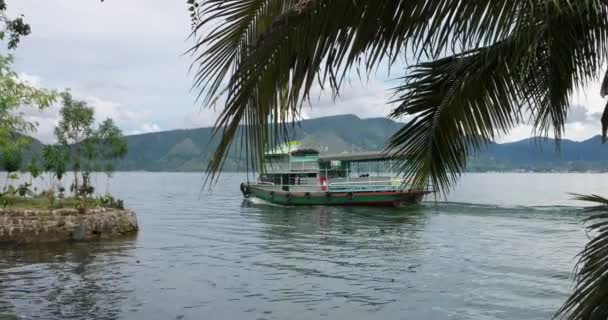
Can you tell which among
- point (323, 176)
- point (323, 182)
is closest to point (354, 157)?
point (323, 182)

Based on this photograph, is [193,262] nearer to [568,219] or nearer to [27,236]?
[27,236]

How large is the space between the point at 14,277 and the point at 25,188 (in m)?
11.5

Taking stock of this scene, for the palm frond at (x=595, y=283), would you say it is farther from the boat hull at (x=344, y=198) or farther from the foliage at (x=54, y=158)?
the boat hull at (x=344, y=198)

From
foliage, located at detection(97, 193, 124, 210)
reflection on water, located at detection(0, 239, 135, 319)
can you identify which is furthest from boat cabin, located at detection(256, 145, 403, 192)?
reflection on water, located at detection(0, 239, 135, 319)

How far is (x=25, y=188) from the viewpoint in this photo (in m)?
24.2

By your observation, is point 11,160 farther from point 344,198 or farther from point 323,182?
point 323,182

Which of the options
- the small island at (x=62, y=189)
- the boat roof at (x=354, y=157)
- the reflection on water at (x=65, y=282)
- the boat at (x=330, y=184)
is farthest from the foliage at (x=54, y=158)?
the boat roof at (x=354, y=157)

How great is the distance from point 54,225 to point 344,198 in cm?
2945

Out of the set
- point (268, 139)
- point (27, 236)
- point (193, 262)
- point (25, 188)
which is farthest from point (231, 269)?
point (268, 139)

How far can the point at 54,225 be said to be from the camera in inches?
810

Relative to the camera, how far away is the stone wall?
19891 mm

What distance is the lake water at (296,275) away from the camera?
11414 millimetres

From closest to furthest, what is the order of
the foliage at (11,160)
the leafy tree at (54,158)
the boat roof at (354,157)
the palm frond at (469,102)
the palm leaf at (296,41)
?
the palm leaf at (296,41) < the palm frond at (469,102) < the foliage at (11,160) < the leafy tree at (54,158) < the boat roof at (354,157)

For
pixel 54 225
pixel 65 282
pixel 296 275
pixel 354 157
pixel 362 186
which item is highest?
pixel 354 157
